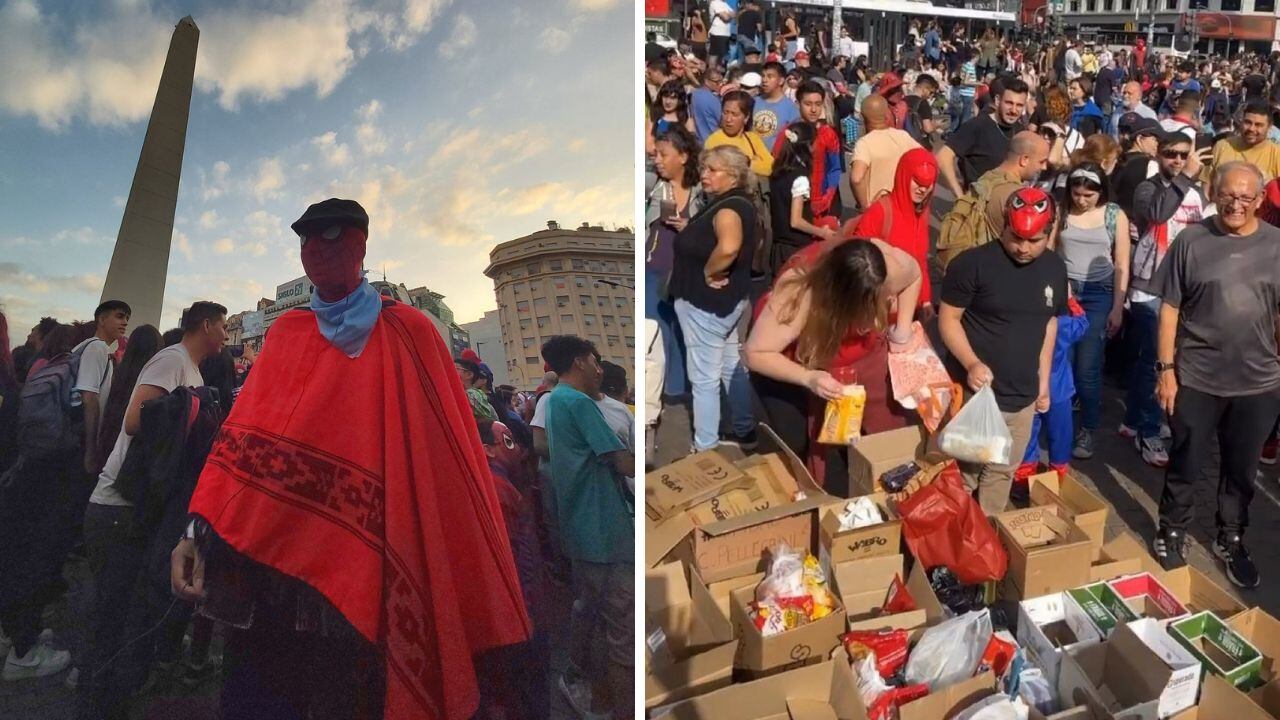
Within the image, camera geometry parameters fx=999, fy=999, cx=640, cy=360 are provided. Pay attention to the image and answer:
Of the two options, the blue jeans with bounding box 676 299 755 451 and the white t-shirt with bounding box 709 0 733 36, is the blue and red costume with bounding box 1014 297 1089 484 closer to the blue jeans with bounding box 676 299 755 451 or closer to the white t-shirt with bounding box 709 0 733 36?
the blue jeans with bounding box 676 299 755 451

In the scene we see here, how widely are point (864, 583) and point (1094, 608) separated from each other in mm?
661

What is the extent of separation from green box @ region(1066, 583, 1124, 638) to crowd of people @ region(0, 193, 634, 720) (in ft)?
6.16

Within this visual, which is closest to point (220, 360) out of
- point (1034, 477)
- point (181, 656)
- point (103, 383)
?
point (103, 383)

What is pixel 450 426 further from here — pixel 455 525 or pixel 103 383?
pixel 103 383

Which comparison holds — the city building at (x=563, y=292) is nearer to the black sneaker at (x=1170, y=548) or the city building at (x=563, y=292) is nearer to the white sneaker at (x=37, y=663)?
the white sneaker at (x=37, y=663)

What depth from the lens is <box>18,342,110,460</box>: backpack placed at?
5.64ft

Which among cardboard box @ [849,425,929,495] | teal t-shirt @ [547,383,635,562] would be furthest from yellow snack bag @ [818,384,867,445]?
teal t-shirt @ [547,383,635,562]

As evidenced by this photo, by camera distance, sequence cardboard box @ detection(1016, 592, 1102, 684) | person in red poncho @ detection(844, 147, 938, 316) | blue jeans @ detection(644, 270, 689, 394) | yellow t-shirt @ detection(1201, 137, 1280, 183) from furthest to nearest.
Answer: yellow t-shirt @ detection(1201, 137, 1280, 183)
blue jeans @ detection(644, 270, 689, 394)
person in red poncho @ detection(844, 147, 938, 316)
cardboard box @ detection(1016, 592, 1102, 684)

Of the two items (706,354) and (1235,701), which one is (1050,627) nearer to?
(1235,701)

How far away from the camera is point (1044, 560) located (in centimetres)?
304

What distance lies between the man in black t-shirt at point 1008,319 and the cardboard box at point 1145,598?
590 millimetres

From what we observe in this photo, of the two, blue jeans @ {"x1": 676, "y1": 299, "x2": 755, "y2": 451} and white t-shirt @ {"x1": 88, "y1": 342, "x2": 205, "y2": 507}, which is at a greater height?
white t-shirt @ {"x1": 88, "y1": 342, "x2": 205, "y2": 507}

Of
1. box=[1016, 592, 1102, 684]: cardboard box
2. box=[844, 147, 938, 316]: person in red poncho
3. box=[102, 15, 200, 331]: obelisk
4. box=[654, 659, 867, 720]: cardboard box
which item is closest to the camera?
box=[102, 15, 200, 331]: obelisk

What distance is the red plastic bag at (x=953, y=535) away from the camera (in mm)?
3137
